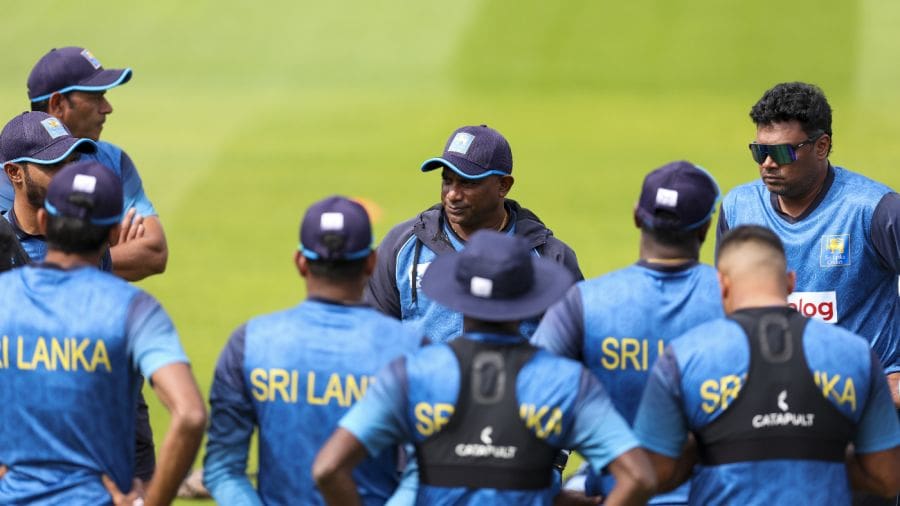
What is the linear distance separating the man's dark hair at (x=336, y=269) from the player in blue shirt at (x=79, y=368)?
56cm

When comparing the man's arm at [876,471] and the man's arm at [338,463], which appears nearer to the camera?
the man's arm at [338,463]

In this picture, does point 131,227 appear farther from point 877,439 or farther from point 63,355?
point 877,439

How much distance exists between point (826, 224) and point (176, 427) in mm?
3641

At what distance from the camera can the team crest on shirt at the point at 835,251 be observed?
269 inches

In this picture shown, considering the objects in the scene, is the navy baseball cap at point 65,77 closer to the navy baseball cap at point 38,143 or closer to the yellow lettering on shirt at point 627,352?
the navy baseball cap at point 38,143

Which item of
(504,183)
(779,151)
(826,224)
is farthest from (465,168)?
(826,224)

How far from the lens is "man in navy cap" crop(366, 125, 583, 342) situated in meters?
6.86

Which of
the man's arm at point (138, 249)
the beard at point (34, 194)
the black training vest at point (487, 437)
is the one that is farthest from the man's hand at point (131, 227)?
the black training vest at point (487, 437)

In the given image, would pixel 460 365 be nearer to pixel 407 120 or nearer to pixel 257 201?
pixel 257 201

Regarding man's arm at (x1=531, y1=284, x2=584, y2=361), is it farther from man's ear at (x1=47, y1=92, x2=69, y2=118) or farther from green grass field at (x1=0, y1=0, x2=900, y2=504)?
green grass field at (x1=0, y1=0, x2=900, y2=504)

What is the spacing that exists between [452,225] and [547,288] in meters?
2.29

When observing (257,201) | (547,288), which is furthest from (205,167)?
(547,288)

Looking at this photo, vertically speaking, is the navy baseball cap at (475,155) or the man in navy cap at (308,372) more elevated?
the navy baseball cap at (475,155)

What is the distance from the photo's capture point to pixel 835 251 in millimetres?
6844
